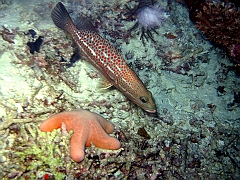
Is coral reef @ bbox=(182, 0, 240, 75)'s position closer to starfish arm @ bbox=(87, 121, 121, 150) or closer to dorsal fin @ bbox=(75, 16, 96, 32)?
dorsal fin @ bbox=(75, 16, 96, 32)

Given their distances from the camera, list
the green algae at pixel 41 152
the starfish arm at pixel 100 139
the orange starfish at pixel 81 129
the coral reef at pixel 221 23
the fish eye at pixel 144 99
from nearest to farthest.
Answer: the green algae at pixel 41 152 < the orange starfish at pixel 81 129 < the starfish arm at pixel 100 139 < the fish eye at pixel 144 99 < the coral reef at pixel 221 23

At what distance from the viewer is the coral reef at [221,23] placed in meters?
5.62

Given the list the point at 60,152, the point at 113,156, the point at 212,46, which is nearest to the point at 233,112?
the point at 212,46

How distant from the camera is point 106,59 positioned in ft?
15.4

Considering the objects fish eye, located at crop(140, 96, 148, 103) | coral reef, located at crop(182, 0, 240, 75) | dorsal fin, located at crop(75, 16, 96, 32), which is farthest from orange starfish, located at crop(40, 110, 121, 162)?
coral reef, located at crop(182, 0, 240, 75)

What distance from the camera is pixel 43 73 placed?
412 centimetres

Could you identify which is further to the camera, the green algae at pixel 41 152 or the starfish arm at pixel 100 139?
the starfish arm at pixel 100 139

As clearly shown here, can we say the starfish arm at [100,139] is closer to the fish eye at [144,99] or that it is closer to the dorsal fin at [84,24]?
the fish eye at [144,99]

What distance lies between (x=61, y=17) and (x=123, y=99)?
264 centimetres

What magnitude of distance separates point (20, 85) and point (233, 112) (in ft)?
18.8

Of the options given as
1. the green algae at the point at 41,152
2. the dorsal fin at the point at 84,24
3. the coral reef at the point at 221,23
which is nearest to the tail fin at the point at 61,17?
the dorsal fin at the point at 84,24

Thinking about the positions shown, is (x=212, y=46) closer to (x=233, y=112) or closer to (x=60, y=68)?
(x=233, y=112)

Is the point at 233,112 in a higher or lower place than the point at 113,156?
lower

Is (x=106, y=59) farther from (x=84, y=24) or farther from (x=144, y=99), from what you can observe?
(x=144, y=99)
